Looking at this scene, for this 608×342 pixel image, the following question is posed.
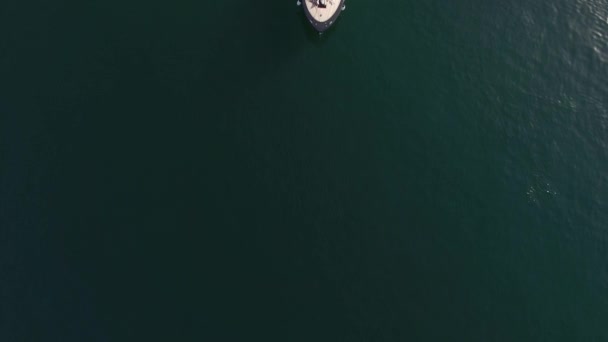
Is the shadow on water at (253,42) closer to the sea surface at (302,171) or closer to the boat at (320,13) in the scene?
the sea surface at (302,171)

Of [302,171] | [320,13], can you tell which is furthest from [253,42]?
[302,171]

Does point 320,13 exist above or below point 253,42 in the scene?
above

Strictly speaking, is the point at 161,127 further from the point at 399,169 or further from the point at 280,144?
the point at 399,169

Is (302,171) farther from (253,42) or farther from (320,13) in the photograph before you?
(320,13)

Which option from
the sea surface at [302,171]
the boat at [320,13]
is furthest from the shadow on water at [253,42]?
the boat at [320,13]

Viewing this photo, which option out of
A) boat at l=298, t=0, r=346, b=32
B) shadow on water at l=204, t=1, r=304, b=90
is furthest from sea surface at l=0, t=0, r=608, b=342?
boat at l=298, t=0, r=346, b=32

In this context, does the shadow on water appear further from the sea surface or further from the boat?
the boat
